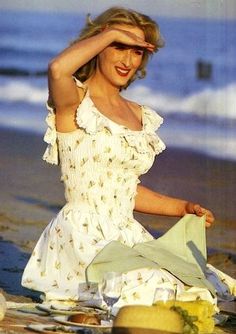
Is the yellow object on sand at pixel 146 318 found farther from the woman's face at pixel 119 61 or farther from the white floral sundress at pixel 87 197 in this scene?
the woman's face at pixel 119 61

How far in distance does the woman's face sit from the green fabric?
0.70 m

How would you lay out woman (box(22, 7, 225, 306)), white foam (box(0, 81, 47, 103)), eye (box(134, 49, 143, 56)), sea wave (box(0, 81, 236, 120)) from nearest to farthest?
woman (box(22, 7, 225, 306)) → eye (box(134, 49, 143, 56)) → sea wave (box(0, 81, 236, 120)) → white foam (box(0, 81, 47, 103))

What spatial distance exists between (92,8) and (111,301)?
3.22 meters

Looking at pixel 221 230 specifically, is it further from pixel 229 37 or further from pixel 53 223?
pixel 53 223

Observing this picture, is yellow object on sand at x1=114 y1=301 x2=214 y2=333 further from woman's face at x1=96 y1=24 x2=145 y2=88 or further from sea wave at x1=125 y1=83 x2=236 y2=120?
sea wave at x1=125 y1=83 x2=236 y2=120

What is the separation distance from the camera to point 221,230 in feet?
35.9

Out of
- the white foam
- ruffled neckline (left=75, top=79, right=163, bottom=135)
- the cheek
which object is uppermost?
the white foam

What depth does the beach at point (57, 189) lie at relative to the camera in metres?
10.7

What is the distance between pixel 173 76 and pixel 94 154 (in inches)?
139

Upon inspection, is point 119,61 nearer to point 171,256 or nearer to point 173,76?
point 171,256

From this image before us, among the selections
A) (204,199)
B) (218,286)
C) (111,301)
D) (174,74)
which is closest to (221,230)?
(204,199)

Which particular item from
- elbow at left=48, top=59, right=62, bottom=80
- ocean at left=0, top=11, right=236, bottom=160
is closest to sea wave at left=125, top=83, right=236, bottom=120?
ocean at left=0, top=11, right=236, bottom=160

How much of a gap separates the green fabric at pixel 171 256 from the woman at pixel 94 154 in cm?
9

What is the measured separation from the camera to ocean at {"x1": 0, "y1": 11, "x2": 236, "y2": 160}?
35.6 feet
